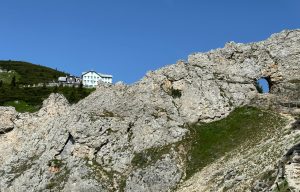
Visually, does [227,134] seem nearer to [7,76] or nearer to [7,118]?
[7,118]

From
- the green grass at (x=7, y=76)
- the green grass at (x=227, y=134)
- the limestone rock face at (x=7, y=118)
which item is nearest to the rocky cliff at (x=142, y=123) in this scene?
the limestone rock face at (x=7, y=118)

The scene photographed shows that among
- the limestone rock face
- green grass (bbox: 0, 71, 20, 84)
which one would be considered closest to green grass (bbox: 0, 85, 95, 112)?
the limestone rock face

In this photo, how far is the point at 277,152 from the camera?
141 ft

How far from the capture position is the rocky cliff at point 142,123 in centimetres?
5356

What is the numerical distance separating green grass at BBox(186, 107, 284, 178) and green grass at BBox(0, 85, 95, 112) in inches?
1954

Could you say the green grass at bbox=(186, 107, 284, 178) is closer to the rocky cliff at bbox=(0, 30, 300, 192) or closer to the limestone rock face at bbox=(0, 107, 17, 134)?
the rocky cliff at bbox=(0, 30, 300, 192)

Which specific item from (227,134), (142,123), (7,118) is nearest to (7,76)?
(7,118)

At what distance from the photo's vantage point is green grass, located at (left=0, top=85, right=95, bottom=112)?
10694 cm

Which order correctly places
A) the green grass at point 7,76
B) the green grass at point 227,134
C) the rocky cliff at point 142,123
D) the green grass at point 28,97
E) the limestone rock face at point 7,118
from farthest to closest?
the green grass at point 7,76 < the green grass at point 28,97 < the limestone rock face at point 7,118 < the rocky cliff at point 142,123 < the green grass at point 227,134

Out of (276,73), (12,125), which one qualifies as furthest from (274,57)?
(12,125)

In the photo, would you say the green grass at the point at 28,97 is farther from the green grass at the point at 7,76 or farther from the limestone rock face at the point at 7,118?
the green grass at the point at 7,76

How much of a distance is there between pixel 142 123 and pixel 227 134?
983 centimetres

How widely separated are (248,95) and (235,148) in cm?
1067

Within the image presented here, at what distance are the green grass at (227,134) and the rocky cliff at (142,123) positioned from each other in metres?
0.96
